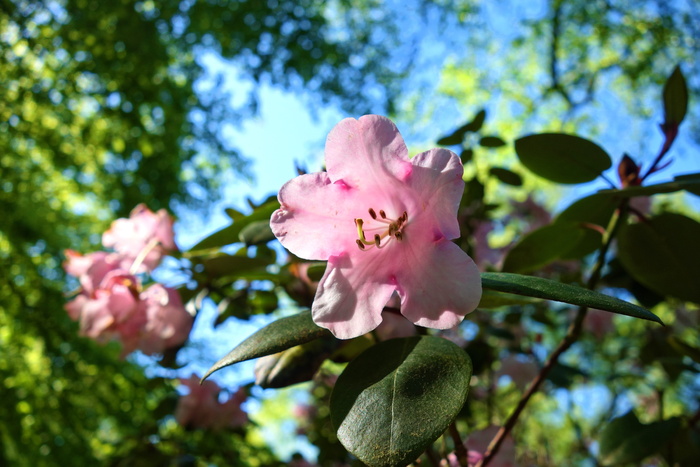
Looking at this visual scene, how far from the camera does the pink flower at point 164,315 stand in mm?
790

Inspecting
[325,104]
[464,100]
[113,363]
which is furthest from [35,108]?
[464,100]

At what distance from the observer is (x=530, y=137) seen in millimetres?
683

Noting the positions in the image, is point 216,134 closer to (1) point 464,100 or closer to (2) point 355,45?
(2) point 355,45

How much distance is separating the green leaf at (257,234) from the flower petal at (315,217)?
0.52ft

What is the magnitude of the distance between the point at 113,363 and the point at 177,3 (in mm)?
2047

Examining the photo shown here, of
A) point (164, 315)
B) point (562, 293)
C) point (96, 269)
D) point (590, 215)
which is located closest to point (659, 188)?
point (590, 215)

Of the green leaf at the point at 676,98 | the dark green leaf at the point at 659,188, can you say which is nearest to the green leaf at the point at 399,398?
the dark green leaf at the point at 659,188

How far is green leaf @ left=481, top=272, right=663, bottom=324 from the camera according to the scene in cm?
39

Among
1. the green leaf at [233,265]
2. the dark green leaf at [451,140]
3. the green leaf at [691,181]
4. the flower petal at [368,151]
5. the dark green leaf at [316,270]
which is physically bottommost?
the green leaf at [691,181]

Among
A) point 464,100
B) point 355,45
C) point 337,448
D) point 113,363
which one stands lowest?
point 464,100

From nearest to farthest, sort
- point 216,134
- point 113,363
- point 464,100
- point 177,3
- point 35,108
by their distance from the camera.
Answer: point 113,363
point 35,108
point 177,3
point 216,134
point 464,100

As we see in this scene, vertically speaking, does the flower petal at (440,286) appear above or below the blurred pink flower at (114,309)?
above

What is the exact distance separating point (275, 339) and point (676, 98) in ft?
2.02

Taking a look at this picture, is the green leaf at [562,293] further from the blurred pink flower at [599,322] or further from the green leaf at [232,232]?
the blurred pink flower at [599,322]
